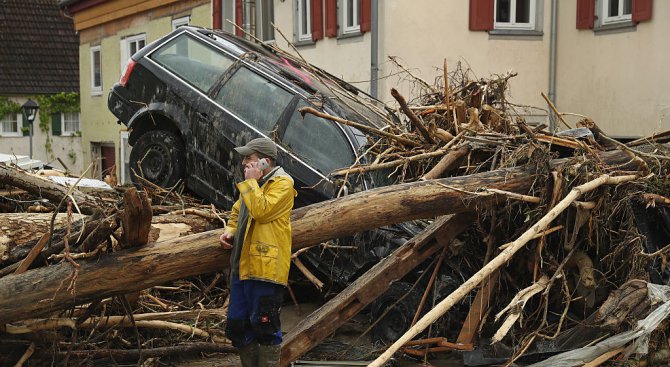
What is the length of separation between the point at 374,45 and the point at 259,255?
9123 mm

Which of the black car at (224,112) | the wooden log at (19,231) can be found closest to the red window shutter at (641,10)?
the black car at (224,112)

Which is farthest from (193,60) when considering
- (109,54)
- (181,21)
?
(109,54)

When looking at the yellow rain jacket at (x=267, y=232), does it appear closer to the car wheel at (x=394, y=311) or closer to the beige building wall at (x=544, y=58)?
the car wheel at (x=394, y=311)

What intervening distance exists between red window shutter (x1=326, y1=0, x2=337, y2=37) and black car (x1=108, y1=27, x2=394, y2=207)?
5897mm

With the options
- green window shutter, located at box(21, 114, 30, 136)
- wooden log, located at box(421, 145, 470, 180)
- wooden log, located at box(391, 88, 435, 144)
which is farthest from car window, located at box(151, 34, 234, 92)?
green window shutter, located at box(21, 114, 30, 136)

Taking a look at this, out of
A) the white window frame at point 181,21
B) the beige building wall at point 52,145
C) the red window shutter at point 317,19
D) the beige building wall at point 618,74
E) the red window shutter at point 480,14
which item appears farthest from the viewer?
the beige building wall at point 52,145

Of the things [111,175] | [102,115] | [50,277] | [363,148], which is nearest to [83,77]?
[102,115]

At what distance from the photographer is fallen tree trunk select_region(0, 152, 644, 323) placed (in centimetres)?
602

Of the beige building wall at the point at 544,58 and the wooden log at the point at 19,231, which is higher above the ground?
the beige building wall at the point at 544,58

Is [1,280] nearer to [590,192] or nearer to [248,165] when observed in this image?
[248,165]

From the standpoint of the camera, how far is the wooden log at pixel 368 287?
661 centimetres

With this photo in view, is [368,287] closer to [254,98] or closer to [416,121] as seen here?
[416,121]

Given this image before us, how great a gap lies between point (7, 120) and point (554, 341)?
29.0m

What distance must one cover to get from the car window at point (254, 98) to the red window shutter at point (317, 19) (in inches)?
291
